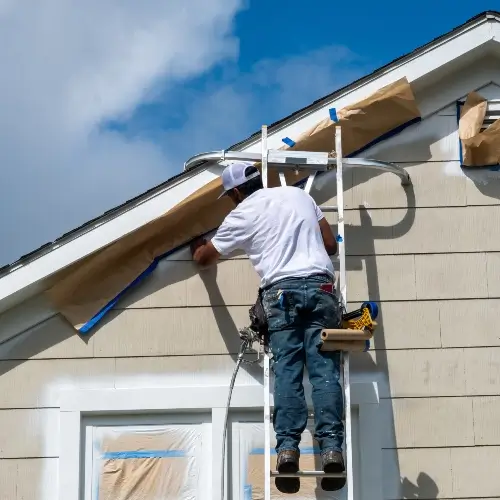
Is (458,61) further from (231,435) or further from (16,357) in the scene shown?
(16,357)

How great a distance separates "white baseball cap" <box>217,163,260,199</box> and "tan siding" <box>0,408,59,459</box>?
1676mm

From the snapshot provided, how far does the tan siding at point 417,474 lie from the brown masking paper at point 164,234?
1760 mm

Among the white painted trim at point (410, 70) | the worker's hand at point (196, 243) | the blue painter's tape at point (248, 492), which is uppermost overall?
the white painted trim at point (410, 70)

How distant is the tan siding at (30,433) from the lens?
5.91 m

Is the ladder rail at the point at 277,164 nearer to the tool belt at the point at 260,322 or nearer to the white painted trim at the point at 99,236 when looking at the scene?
the white painted trim at the point at 99,236

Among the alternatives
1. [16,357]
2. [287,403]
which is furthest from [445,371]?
[16,357]

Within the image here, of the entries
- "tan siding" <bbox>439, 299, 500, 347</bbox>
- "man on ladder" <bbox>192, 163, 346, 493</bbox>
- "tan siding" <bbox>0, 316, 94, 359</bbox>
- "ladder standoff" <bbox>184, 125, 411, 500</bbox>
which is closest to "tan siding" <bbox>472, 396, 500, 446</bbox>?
"tan siding" <bbox>439, 299, 500, 347</bbox>

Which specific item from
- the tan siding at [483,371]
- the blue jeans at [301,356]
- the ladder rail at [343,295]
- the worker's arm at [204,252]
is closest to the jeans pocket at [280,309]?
the blue jeans at [301,356]

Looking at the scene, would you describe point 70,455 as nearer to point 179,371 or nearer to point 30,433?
point 30,433

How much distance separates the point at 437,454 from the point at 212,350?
144cm

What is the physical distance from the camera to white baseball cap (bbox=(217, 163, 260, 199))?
5.80 meters

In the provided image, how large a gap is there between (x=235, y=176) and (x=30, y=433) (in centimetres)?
193

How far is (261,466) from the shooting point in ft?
19.3

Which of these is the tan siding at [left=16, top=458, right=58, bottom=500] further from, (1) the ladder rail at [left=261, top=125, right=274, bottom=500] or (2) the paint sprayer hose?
(1) the ladder rail at [left=261, top=125, right=274, bottom=500]
